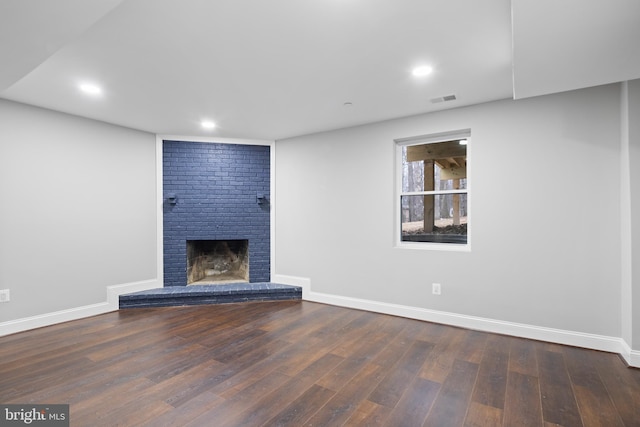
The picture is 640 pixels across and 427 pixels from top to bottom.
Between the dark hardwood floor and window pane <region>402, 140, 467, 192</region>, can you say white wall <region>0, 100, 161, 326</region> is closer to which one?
the dark hardwood floor

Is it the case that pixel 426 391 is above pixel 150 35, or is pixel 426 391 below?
below

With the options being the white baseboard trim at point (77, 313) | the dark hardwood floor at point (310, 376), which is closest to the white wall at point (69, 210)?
the white baseboard trim at point (77, 313)

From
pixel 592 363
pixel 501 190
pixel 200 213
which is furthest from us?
pixel 200 213

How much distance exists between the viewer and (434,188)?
3662mm

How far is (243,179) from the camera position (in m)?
4.71

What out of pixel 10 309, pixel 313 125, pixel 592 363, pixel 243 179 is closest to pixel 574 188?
pixel 592 363

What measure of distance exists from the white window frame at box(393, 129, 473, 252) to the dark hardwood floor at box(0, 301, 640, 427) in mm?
888

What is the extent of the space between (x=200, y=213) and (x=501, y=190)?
393cm

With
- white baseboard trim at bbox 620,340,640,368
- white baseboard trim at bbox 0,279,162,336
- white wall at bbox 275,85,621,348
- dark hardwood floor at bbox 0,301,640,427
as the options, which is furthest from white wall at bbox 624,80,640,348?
white baseboard trim at bbox 0,279,162,336

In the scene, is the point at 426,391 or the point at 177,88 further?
the point at 177,88

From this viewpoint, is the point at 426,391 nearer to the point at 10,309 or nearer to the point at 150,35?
the point at 150,35

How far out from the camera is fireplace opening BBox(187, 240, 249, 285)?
4773 mm

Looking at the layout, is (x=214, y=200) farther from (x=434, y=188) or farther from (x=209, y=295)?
(x=434, y=188)

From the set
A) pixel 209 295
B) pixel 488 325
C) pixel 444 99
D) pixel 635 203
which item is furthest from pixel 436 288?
pixel 209 295
